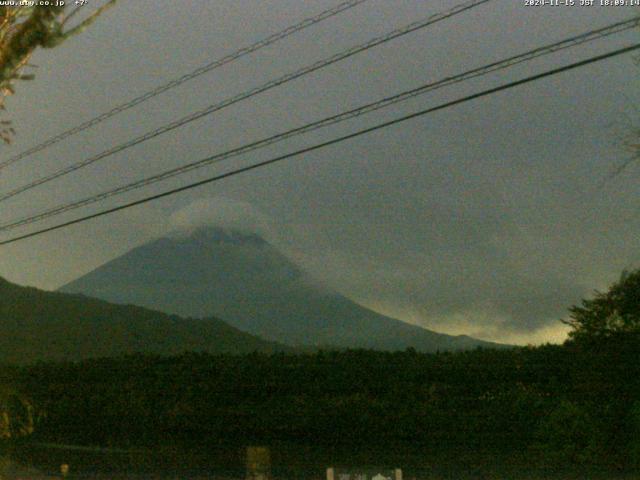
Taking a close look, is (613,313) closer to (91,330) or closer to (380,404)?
(380,404)

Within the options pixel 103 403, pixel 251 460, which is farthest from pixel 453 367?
pixel 251 460

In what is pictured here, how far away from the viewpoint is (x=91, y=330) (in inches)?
3644

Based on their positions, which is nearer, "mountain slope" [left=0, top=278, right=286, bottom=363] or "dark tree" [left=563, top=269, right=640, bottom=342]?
"dark tree" [left=563, top=269, right=640, bottom=342]

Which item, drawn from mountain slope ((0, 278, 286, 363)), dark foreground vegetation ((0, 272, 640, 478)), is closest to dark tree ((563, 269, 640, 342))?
dark foreground vegetation ((0, 272, 640, 478))

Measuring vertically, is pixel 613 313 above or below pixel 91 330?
below

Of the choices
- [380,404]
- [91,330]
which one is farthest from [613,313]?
[91,330]

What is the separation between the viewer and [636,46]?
9695 mm

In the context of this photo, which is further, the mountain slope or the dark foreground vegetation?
the mountain slope

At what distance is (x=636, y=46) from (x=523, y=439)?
1390cm

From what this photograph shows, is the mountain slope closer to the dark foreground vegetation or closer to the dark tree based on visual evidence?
the dark foreground vegetation

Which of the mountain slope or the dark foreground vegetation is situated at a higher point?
the mountain slope

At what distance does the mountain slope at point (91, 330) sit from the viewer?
8562 cm

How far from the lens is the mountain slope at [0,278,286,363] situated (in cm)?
8562

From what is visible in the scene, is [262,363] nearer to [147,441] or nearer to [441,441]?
[147,441]
